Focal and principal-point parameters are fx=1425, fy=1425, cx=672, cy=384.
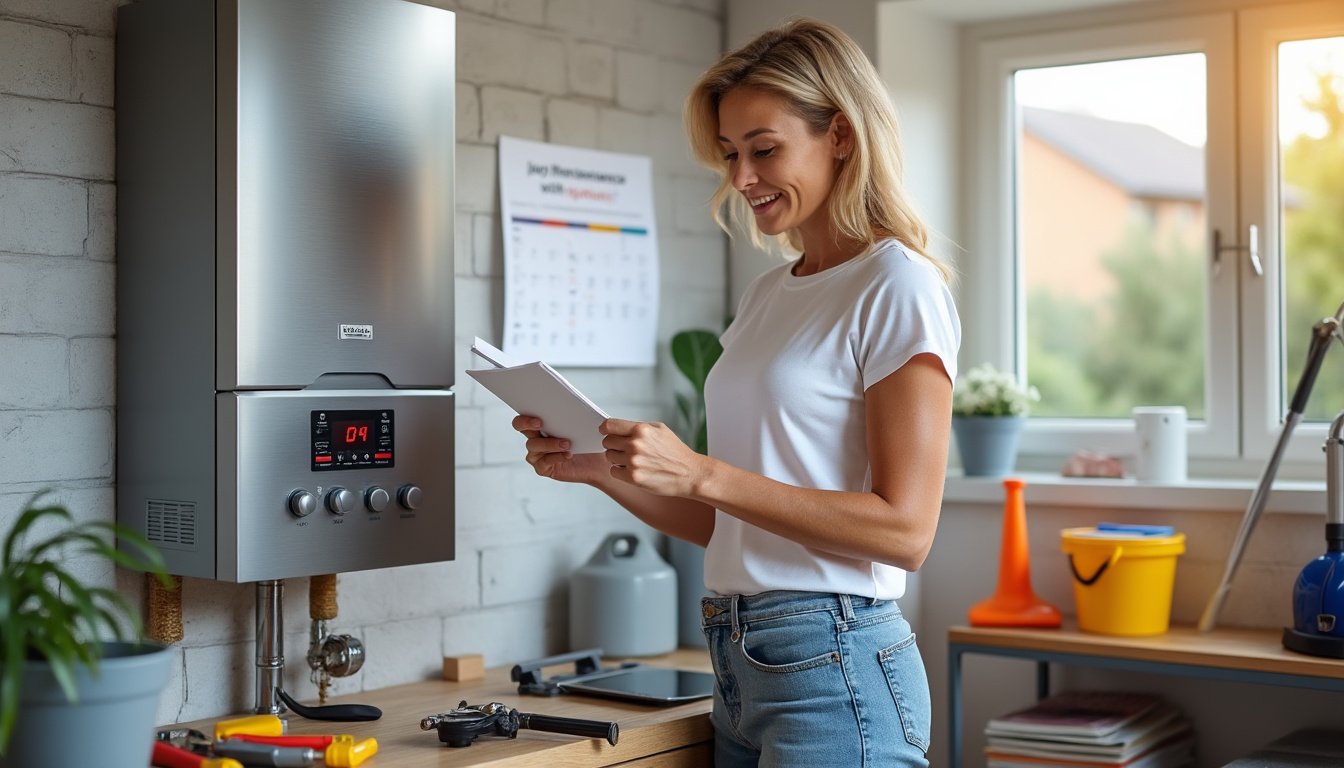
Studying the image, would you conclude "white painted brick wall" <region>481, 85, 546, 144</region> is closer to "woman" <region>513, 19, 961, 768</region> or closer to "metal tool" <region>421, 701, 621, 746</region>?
"woman" <region>513, 19, 961, 768</region>

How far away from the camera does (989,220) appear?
312 centimetres

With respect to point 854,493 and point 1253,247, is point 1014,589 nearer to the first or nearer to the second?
point 1253,247

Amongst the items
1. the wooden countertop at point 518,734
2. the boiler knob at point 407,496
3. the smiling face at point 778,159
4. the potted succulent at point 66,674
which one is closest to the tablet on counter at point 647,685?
the wooden countertop at point 518,734

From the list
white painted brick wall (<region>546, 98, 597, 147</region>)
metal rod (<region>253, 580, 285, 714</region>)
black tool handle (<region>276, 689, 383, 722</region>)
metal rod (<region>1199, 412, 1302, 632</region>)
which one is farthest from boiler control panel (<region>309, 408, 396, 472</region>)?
metal rod (<region>1199, 412, 1302, 632</region>)

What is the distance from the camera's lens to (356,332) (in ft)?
6.61

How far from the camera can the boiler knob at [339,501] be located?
1.97m

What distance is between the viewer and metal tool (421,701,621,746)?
6.19ft

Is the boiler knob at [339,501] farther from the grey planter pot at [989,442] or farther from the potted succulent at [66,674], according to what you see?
the grey planter pot at [989,442]

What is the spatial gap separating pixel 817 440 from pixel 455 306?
2.99ft

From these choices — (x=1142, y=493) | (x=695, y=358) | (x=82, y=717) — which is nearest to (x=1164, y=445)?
(x=1142, y=493)

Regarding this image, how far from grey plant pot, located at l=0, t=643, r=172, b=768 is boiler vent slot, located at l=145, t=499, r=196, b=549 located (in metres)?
0.49

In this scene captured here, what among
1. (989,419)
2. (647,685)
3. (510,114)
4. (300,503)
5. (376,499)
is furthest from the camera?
(989,419)

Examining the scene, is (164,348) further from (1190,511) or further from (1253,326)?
(1253,326)

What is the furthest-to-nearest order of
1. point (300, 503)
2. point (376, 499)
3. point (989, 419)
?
point (989, 419) → point (376, 499) → point (300, 503)
